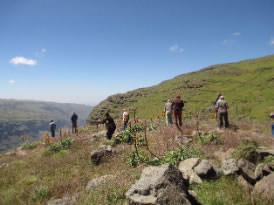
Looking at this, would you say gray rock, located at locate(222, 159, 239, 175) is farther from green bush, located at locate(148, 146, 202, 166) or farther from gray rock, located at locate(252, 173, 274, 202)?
green bush, located at locate(148, 146, 202, 166)

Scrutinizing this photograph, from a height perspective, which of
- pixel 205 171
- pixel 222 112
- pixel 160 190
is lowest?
pixel 205 171

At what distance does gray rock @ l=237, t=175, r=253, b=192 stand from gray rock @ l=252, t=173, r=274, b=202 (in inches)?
10.5

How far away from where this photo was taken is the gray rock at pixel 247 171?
168 inches

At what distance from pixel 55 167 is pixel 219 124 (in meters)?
9.31

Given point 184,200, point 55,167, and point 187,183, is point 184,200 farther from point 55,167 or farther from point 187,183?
point 55,167


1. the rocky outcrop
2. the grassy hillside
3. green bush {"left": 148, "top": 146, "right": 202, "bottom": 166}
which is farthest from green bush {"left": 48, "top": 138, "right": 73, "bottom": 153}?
the grassy hillside

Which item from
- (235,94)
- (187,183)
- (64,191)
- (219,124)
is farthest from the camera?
(235,94)

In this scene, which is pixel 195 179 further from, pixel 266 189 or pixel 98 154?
pixel 98 154

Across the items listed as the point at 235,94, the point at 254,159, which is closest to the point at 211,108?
the point at 235,94

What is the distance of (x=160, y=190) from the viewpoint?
3451 millimetres

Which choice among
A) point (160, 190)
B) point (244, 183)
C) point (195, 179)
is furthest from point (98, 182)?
point (244, 183)

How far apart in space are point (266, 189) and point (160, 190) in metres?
2.05

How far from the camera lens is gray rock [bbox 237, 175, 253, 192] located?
4034 mm

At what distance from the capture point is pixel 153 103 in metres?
38.7
